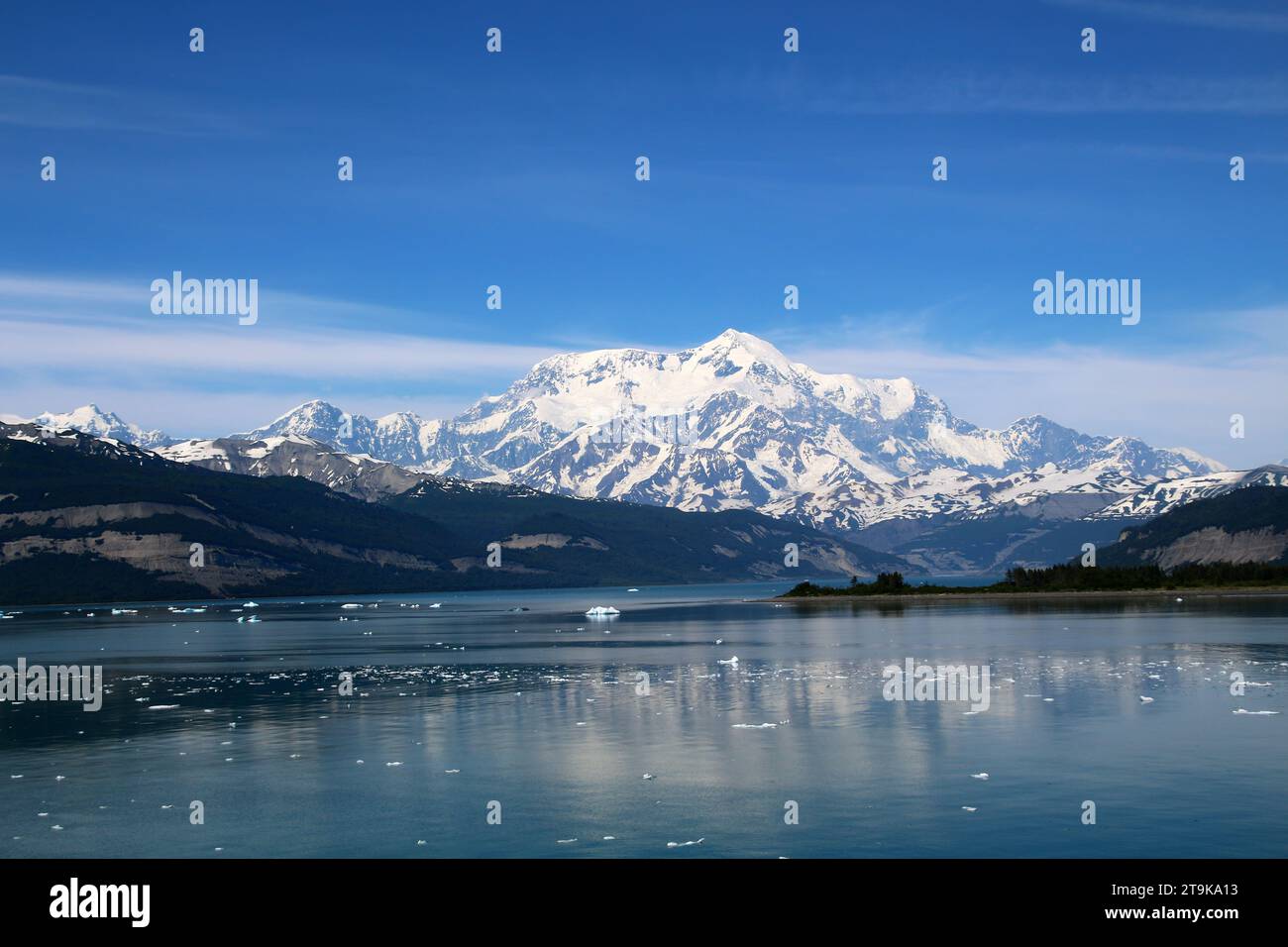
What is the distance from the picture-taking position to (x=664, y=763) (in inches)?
2333

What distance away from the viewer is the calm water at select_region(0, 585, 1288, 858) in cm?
4409

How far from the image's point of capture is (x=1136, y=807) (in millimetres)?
46969

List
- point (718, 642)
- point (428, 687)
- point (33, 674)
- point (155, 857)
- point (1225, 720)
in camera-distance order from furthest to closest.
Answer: point (718, 642), point (33, 674), point (428, 687), point (1225, 720), point (155, 857)

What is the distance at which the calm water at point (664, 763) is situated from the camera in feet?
145

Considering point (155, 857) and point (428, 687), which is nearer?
point (155, 857)
